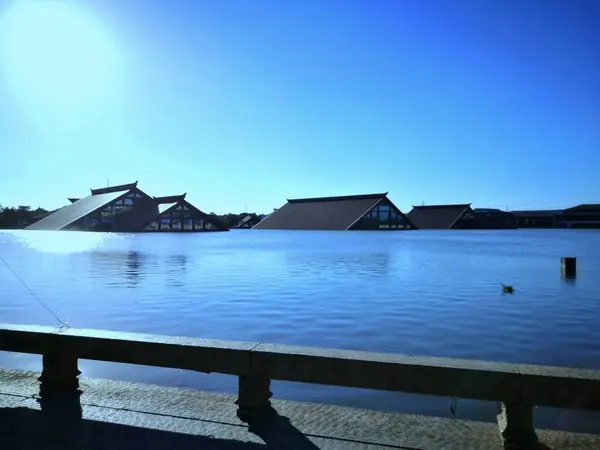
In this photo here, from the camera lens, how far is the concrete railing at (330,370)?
2.88m

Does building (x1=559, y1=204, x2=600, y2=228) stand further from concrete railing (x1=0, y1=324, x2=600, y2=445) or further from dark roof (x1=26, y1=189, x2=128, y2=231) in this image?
concrete railing (x1=0, y1=324, x2=600, y2=445)

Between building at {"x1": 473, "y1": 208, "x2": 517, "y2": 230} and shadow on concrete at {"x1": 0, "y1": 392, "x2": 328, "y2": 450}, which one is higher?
building at {"x1": 473, "y1": 208, "x2": 517, "y2": 230}

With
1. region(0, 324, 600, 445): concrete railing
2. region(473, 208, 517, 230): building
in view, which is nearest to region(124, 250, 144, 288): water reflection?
region(0, 324, 600, 445): concrete railing

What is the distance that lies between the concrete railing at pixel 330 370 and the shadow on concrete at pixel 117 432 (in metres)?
0.30

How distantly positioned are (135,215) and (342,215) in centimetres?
3987

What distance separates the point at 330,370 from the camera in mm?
3156

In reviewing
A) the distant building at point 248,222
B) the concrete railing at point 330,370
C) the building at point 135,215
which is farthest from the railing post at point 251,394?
the distant building at point 248,222

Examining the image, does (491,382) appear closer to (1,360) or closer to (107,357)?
(107,357)

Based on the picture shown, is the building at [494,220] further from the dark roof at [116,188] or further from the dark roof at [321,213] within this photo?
the dark roof at [116,188]

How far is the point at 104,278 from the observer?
1714cm

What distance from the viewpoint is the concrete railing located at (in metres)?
2.88

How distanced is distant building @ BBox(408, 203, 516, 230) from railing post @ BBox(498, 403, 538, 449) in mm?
117450

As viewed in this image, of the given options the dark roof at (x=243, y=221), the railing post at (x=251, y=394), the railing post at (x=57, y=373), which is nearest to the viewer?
the railing post at (x=251, y=394)

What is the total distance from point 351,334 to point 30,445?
6.00 m
